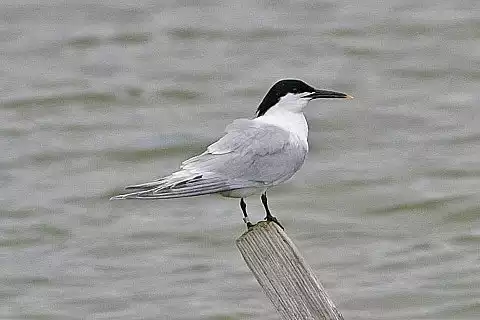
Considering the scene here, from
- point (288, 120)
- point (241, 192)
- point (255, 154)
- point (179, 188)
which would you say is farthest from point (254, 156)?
point (179, 188)

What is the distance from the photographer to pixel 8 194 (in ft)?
32.9

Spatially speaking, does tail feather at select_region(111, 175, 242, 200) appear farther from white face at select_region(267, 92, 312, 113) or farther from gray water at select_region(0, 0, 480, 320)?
gray water at select_region(0, 0, 480, 320)

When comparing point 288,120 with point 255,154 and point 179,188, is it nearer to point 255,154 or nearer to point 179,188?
point 255,154

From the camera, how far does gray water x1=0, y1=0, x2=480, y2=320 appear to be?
327 inches

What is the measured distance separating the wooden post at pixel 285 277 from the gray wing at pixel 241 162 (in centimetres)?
48

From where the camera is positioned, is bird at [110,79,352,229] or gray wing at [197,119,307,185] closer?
bird at [110,79,352,229]

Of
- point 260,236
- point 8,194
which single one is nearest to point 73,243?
point 8,194

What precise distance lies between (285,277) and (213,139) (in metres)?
6.75

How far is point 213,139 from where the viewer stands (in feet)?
35.4

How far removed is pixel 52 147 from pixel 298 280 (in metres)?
7.16

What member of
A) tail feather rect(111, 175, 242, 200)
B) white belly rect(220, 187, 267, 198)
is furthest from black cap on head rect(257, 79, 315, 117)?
tail feather rect(111, 175, 242, 200)

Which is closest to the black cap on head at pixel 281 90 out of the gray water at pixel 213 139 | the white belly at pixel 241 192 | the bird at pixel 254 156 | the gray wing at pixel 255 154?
the bird at pixel 254 156

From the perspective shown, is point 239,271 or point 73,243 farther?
point 73,243

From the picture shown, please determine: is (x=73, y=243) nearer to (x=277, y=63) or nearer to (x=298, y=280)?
(x=277, y=63)
